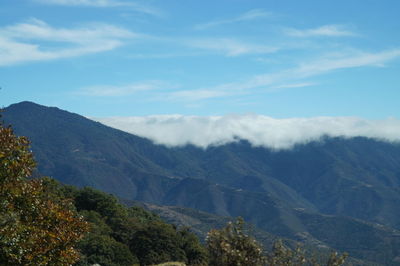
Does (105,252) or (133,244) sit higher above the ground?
(105,252)

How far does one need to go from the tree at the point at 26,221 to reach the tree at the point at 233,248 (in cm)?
805

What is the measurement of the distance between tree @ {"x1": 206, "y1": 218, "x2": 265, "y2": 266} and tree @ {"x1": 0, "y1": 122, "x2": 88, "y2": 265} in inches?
317

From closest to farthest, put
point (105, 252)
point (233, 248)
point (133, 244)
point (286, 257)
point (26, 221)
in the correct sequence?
1. point (233, 248)
2. point (286, 257)
3. point (26, 221)
4. point (105, 252)
5. point (133, 244)

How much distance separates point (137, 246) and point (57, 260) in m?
75.4

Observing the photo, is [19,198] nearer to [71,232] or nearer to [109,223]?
[71,232]

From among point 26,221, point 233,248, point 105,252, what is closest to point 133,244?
point 105,252

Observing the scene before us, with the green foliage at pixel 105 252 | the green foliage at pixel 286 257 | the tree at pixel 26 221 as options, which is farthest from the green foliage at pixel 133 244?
the green foliage at pixel 286 257

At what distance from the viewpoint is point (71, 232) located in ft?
89.0

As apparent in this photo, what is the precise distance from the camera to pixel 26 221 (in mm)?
26625

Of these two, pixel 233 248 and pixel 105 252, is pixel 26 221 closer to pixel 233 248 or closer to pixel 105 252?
pixel 233 248

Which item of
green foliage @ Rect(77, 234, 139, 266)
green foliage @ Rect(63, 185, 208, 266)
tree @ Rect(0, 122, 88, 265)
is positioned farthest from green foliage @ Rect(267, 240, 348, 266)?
green foliage @ Rect(77, 234, 139, 266)

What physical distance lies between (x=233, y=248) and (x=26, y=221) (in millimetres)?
11261

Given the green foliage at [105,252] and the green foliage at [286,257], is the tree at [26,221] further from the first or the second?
the green foliage at [105,252]

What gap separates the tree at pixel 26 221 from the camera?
23.2m
